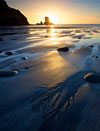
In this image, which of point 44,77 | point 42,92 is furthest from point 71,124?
point 44,77

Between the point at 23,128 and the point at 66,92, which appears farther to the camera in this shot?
the point at 66,92

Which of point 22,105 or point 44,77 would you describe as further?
point 44,77

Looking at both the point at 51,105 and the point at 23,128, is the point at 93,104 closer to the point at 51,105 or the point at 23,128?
the point at 51,105

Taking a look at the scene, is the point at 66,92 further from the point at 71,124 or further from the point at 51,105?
the point at 71,124

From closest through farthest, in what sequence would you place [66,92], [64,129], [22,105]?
[64,129]
[22,105]
[66,92]

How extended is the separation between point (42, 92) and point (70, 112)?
697 millimetres

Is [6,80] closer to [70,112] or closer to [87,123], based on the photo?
[70,112]

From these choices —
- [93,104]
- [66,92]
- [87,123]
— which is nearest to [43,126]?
[87,123]

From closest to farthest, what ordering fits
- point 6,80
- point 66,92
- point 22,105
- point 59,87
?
point 22,105 < point 66,92 < point 59,87 < point 6,80

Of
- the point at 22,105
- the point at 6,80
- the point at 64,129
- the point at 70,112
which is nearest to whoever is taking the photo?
the point at 64,129

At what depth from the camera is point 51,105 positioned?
1486 mm

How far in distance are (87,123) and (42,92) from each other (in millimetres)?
972

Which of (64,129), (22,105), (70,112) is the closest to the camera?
(64,129)

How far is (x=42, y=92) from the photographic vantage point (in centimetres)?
180
